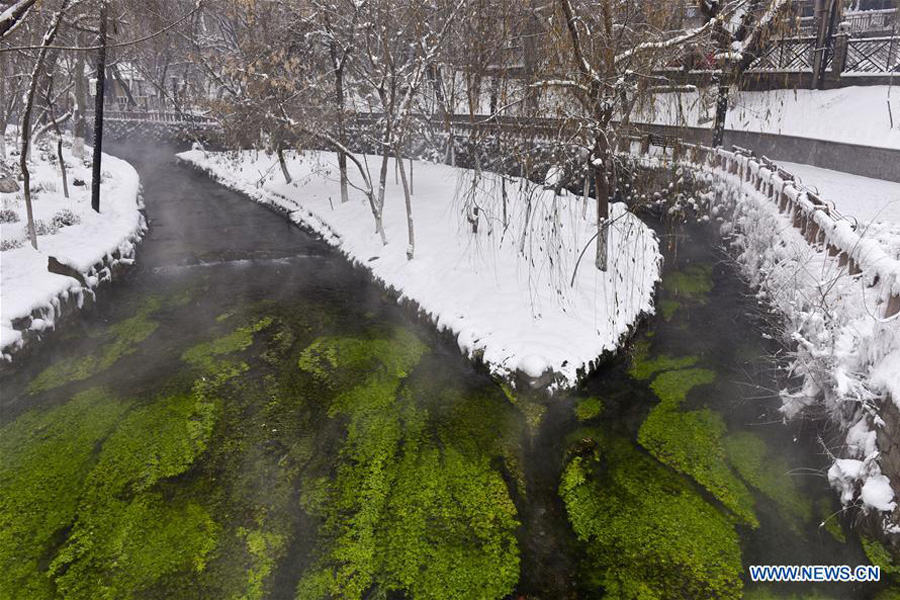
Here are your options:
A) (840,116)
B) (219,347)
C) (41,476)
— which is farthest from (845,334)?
(840,116)

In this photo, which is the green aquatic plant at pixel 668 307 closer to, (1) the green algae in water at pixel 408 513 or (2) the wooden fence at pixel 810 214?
(2) the wooden fence at pixel 810 214

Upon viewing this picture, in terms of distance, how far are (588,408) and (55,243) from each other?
14.4m

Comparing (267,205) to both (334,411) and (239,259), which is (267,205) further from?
(334,411)

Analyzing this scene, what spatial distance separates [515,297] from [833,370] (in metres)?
5.79

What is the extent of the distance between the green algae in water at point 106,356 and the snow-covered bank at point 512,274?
5.85 m

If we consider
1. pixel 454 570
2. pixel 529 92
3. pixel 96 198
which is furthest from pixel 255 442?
pixel 96 198

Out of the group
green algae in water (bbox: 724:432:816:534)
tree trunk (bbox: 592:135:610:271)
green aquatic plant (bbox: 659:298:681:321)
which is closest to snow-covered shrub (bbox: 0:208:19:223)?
tree trunk (bbox: 592:135:610:271)

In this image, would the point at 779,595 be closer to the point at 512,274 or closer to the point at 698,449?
the point at 698,449

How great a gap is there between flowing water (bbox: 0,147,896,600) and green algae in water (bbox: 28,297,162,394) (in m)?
0.06

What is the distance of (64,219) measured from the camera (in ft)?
55.2

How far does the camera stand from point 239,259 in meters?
17.9

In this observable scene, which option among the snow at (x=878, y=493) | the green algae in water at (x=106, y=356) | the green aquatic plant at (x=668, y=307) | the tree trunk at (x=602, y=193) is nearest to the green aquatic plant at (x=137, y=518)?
the green algae in water at (x=106, y=356)

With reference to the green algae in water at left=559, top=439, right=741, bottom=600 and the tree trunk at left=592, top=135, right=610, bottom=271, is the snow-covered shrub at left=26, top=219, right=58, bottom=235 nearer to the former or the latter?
the tree trunk at left=592, top=135, right=610, bottom=271

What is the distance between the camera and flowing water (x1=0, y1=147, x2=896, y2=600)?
6.30 metres
